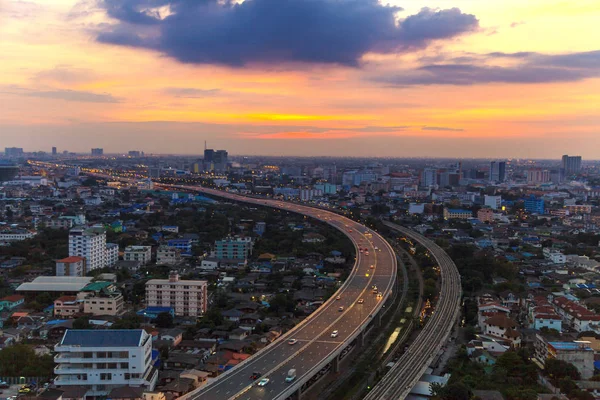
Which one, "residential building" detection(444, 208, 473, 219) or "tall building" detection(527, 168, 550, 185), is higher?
"tall building" detection(527, 168, 550, 185)

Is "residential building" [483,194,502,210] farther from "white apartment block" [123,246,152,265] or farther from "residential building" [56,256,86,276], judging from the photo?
"residential building" [56,256,86,276]

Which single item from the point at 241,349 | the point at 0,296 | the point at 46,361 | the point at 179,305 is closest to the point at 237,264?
the point at 179,305

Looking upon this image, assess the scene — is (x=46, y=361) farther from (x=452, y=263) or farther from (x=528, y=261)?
(x=528, y=261)

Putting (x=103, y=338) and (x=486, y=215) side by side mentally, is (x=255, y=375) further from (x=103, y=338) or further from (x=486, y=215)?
(x=486, y=215)

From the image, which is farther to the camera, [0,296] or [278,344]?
[0,296]

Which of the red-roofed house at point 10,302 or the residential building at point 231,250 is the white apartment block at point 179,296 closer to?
the red-roofed house at point 10,302

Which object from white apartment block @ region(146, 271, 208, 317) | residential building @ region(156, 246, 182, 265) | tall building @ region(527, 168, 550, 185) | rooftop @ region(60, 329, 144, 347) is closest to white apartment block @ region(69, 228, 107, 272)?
residential building @ region(156, 246, 182, 265)
